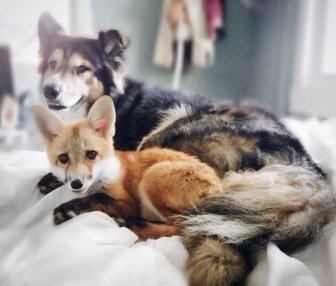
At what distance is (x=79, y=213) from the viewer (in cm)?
39

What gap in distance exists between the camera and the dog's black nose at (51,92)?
0.40m

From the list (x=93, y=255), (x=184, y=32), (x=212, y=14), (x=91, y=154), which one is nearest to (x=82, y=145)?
(x=91, y=154)

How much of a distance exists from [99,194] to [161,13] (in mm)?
747

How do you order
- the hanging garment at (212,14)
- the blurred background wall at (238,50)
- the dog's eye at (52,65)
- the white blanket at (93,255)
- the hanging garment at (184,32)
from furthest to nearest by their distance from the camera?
the hanging garment at (212,14) → the hanging garment at (184,32) → the blurred background wall at (238,50) → the dog's eye at (52,65) → the white blanket at (93,255)

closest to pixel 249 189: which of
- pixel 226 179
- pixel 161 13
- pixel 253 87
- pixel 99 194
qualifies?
pixel 226 179

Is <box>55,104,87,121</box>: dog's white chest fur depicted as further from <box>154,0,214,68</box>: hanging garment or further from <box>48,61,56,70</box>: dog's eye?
<box>154,0,214,68</box>: hanging garment

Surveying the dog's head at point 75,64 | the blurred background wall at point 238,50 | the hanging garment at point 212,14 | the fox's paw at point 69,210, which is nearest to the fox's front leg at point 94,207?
the fox's paw at point 69,210

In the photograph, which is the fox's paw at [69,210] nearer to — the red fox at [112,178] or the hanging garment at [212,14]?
the red fox at [112,178]

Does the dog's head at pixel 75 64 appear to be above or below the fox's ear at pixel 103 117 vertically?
above

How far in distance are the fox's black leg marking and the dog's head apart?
10cm

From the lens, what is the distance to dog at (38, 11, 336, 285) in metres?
0.36

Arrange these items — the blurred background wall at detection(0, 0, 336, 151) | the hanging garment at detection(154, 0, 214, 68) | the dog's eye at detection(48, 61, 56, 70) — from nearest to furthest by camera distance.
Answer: the dog's eye at detection(48, 61, 56, 70)
the blurred background wall at detection(0, 0, 336, 151)
the hanging garment at detection(154, 0, 214, 68)

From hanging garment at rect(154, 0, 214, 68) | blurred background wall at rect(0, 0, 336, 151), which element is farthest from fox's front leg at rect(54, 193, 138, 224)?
hanging garment at rect(154, 0, 214, 68)

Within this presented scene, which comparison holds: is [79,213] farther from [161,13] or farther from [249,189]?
[161,13]
